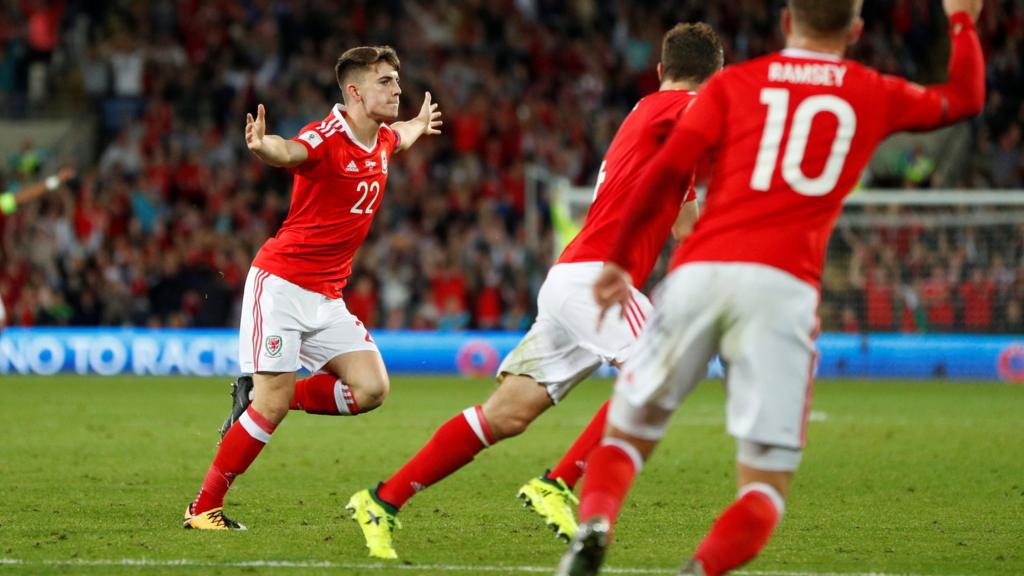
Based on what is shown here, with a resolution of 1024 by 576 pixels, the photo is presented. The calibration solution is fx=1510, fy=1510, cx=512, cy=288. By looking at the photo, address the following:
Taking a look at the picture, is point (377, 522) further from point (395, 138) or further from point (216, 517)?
point (395, 138)

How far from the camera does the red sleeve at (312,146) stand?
755 cm

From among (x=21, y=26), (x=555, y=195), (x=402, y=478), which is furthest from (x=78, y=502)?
(x=21, y=26)

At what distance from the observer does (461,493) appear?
9242 millimetres

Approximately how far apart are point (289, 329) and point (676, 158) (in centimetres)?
330

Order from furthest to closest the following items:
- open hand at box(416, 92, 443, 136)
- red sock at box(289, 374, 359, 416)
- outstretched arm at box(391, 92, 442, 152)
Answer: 1. open hand at box(416, 92, 443, 136)
2. outstretched arm at box(391, 92, 442, 152)
3. red sock at box(289, 374, 359, 416)

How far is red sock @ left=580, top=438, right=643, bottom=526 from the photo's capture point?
16.8ft

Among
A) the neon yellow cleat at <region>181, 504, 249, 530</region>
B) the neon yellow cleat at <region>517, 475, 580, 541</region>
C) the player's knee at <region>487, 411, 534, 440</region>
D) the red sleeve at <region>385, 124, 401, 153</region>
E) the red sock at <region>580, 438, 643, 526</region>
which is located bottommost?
the neon yellow cleat at <region>181, 504, 249, 530</region>

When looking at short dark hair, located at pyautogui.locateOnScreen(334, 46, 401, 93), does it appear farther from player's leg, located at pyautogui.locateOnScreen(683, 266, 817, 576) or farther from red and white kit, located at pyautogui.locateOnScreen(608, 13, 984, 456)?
player's leg, located at pyautogui.locateOnScreen(683, 266, 817, 576)

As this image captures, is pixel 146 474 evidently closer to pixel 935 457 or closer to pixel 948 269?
pixel 935 457

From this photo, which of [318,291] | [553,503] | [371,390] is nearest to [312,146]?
[318,291]

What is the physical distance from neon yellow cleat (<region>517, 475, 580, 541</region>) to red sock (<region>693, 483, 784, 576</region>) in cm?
195

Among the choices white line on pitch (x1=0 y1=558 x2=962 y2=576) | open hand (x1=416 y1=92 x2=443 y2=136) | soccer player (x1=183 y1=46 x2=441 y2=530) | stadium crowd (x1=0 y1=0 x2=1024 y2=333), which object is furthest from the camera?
stadium crowd (x1=0 y1=0 x2=1024 y2=333)

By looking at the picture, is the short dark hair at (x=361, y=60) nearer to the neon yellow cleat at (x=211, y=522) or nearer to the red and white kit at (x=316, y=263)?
the red and white kit at (x=316, y=263)

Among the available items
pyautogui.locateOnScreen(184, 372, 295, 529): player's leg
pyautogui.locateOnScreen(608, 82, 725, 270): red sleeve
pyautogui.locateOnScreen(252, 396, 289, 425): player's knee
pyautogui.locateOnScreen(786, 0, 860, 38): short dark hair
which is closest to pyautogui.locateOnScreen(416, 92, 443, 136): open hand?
pyautogui.locateOnScreen(184, 372, 295, 529): player's leg
